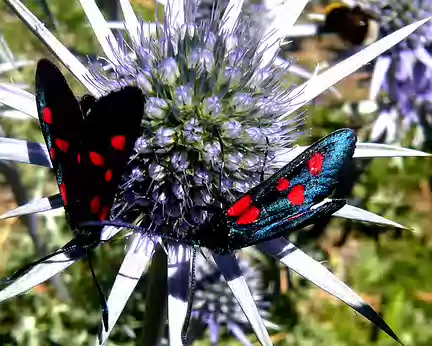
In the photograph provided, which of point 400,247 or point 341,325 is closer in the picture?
point 341,325

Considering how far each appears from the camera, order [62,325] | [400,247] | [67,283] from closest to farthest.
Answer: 1. [62,325]
2. [67,283]
3. [400,247]

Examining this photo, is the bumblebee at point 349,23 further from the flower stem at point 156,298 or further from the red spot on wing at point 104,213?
the red spot on wing at point 104,213

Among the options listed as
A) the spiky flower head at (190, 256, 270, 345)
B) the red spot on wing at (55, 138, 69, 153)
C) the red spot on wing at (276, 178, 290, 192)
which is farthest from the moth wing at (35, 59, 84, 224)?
the spiky flower head at (190, 256, 270, 345)

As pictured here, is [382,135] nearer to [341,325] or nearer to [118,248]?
[341,325]

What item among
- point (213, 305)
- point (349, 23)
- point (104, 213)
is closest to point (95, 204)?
point (104, 213)

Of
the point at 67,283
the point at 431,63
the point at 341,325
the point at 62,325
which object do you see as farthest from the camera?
the point at 341,325

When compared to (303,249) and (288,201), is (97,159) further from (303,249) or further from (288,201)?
(303,249)

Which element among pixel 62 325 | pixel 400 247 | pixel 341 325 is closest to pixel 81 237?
pixel 62 325

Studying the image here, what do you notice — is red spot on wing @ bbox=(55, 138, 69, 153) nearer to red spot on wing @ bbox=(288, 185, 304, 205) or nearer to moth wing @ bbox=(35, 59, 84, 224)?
moth wing @ bbox=(35, 59, 84, 224)
